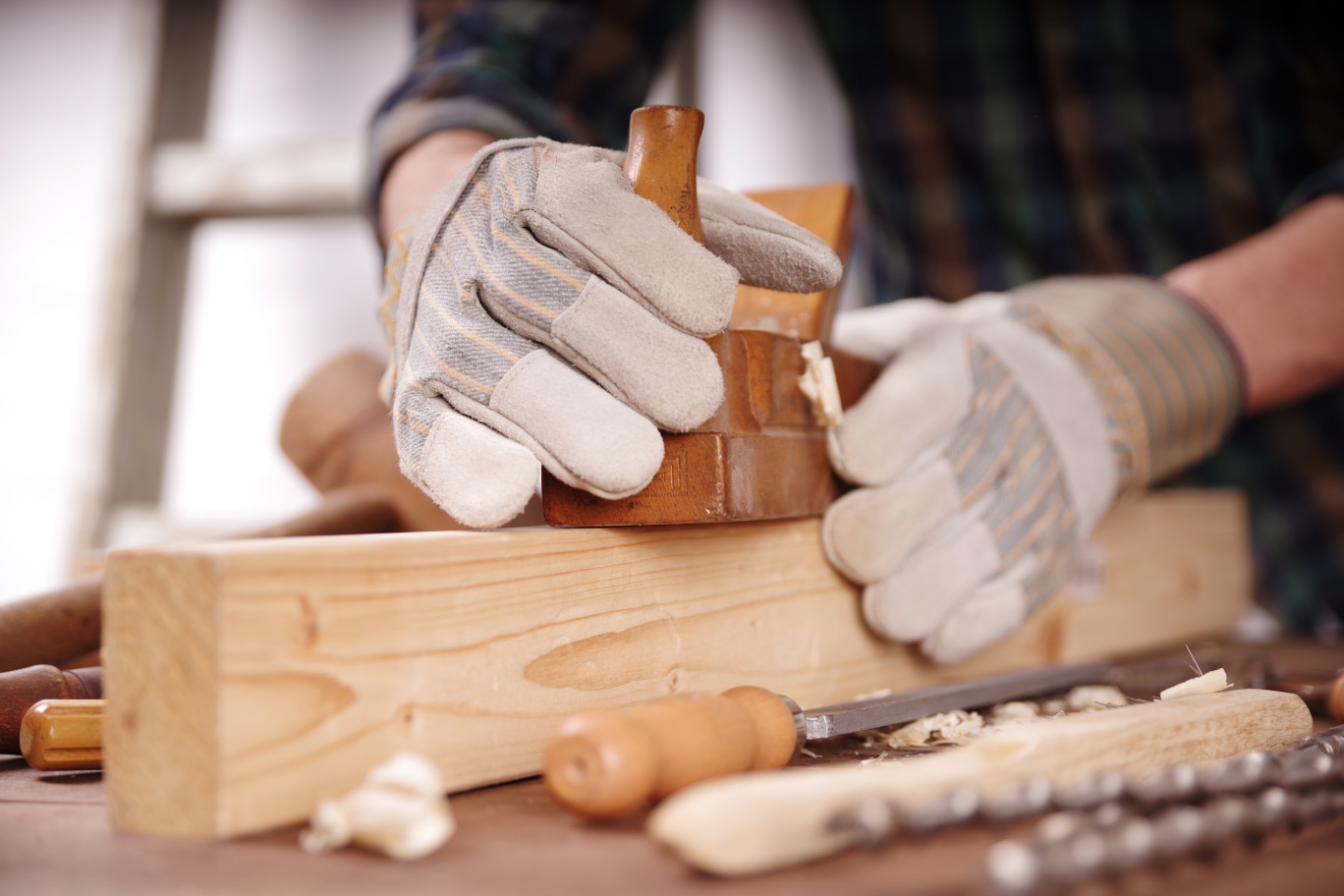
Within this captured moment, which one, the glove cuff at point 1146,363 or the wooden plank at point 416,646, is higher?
the glove cuff at point 1146,363

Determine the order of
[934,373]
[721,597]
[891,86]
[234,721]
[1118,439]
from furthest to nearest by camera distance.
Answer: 1. [891,86]
2. [1118,439]
3. [934,373]
4. [721,597]
5. [234,721]

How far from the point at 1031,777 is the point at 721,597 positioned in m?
0.31

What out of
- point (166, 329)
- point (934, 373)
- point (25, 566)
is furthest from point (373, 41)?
point (934, 373)

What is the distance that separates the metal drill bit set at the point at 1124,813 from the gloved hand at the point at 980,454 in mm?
367

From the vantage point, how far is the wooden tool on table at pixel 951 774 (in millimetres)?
446

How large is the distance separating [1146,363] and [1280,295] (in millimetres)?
356

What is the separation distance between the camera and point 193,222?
7.22 ft

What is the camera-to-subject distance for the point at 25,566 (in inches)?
89.5

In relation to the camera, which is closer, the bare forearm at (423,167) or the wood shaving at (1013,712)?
the wood shaving at (1013,712)

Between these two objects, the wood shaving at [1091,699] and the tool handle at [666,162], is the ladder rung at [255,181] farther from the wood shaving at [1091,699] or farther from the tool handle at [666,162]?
the wood shaving at [1091,699]

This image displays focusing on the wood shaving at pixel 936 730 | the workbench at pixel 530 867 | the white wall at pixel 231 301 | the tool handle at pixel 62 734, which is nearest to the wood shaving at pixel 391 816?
the workbench at pixel 530 867

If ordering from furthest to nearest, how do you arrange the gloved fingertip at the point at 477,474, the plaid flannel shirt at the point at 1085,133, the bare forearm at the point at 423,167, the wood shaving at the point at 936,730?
the plaid flannel shirt at the point at 1085,133
the bare forearm at the point at 423,167
the wood shaving at the point at 936,730
the gloved fingertip at the point at 477,474

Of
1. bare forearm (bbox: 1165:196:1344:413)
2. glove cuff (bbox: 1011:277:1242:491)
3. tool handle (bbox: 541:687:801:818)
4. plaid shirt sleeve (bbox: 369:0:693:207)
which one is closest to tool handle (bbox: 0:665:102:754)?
tool handle (bbox: 541:687:801:818)

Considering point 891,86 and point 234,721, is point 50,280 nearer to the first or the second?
point 891,86
